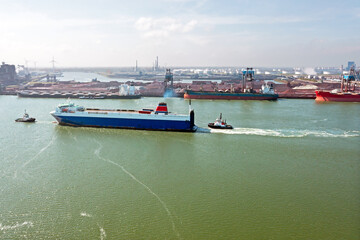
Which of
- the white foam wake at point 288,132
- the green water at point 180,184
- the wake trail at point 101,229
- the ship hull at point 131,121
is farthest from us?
the ship hull at point 131,121

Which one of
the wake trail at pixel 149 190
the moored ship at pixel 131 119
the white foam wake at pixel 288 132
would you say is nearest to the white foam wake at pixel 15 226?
the wake trail at pixel 149 190

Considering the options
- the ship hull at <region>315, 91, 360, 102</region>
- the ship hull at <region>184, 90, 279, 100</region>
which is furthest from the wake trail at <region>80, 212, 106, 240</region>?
the ship hull at <region>315, 91, 360, 102</region>

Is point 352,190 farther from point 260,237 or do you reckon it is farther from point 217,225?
point 217,225

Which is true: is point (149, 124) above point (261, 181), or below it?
above

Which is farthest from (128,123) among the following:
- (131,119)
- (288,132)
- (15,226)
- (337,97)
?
(337,97)

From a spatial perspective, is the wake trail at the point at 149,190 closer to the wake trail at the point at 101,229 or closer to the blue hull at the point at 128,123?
the wake trail at the point at 101,229

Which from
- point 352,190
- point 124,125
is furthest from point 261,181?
point 124,125
